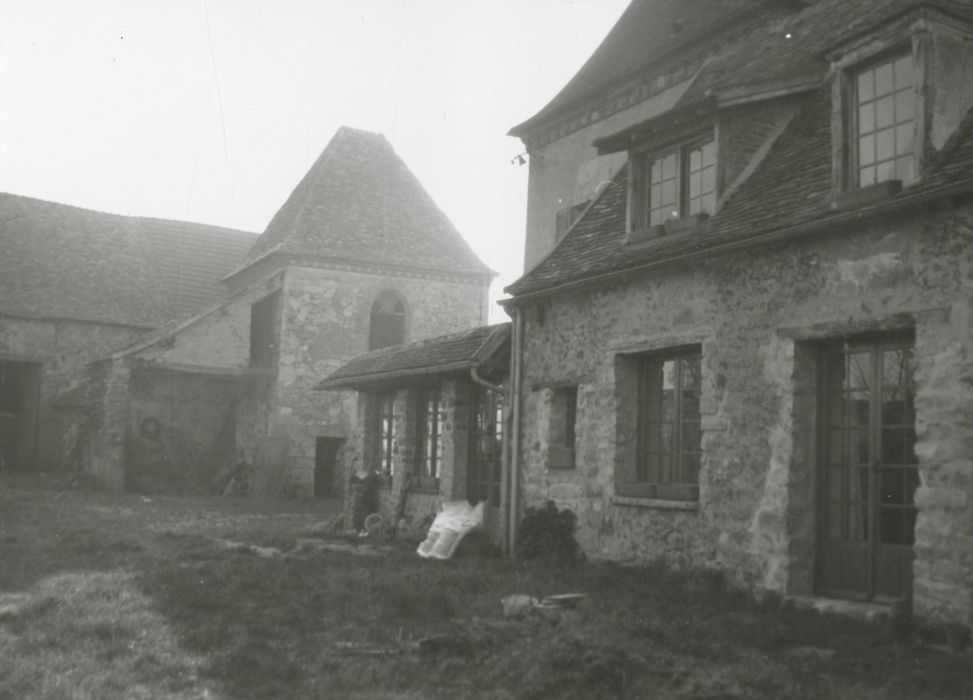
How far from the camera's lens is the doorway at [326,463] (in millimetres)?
27719

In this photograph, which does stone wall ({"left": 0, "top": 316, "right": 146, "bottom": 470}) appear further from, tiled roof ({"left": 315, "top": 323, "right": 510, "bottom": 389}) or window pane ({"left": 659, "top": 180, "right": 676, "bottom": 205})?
window pane ({"left": 659, "top": 180, "right": 676, "bottom": 205})

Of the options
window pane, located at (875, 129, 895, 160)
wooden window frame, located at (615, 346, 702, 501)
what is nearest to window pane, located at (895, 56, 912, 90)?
window pane, located at (875, 129, 895, 160)

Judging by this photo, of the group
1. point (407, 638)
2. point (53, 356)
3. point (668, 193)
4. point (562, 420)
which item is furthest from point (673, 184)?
point (53, 356)

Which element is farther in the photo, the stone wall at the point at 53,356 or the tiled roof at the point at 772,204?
the stone wall at the point at 53,356

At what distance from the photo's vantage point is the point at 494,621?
8180 millimetres

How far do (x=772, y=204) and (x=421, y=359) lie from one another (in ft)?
24.8

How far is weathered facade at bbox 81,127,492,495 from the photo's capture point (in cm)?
2625

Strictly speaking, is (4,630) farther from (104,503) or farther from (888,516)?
(104,503)

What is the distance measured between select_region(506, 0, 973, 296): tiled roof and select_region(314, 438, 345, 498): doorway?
15.6m

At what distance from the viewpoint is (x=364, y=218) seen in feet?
97.9

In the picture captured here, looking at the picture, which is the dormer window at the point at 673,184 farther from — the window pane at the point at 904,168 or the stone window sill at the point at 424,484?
the stone window sill at the point at 424,484

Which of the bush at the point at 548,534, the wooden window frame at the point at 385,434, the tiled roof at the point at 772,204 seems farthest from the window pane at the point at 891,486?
the wooden window frame at the point at 385,434

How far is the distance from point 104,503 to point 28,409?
27.2 feet

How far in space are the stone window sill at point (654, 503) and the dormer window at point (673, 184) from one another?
10.1ft
